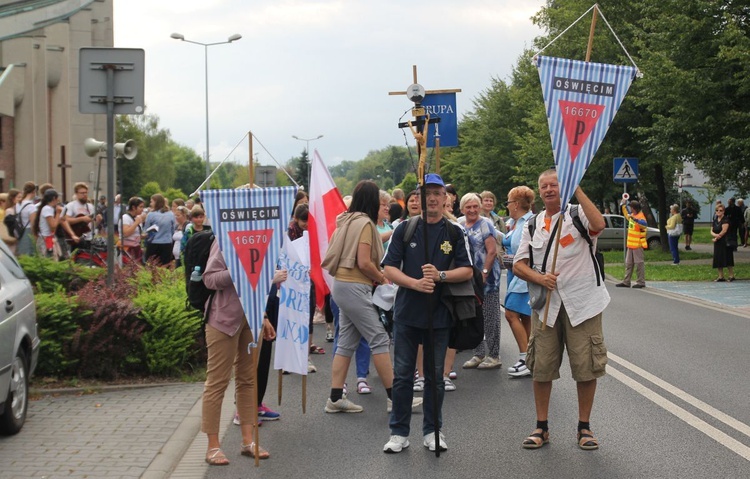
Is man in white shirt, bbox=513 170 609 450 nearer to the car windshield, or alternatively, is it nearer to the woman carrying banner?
the woman carrying banner

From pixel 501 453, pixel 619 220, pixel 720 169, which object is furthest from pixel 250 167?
pixel 619 220

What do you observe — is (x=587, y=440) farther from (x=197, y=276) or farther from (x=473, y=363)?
(x=473, y=363)

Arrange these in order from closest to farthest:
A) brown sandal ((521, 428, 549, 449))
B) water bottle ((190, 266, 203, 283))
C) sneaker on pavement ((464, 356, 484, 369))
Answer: water bottle ((190, 266, 203, 283))
brown sandal ((521, 428, 549, 449))
sneaker on pavement ((464, 356, 484, 369))

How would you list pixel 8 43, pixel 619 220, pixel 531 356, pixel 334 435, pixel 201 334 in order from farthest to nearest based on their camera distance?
1. pixel 8 43
2. pixel 619 220
3. pixel 201 334
4. pixel 334 435
5. pixel 531 356

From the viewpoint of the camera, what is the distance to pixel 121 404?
8578 millimetres

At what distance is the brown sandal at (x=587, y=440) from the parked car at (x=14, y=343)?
4038 millimetres

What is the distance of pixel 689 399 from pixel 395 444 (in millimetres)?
3097

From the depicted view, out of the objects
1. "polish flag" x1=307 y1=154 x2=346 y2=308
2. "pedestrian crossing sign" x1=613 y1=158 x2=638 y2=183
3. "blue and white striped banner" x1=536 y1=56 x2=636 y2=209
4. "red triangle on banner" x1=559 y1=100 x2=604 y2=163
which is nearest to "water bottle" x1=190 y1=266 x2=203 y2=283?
"polish flag" x1=307 y1=154 x2=346 y2=308

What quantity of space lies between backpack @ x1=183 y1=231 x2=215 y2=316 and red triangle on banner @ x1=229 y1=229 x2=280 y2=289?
25 cm

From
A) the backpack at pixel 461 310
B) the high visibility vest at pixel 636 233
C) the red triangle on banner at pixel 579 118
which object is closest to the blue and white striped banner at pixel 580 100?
the red triangle on banner at pixel 579 118

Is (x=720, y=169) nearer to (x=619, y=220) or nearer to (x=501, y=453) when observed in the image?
(x=619, y=220)

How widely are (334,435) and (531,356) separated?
1.63 m

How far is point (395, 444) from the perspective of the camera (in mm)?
6895

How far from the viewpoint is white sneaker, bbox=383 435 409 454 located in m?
6.88
